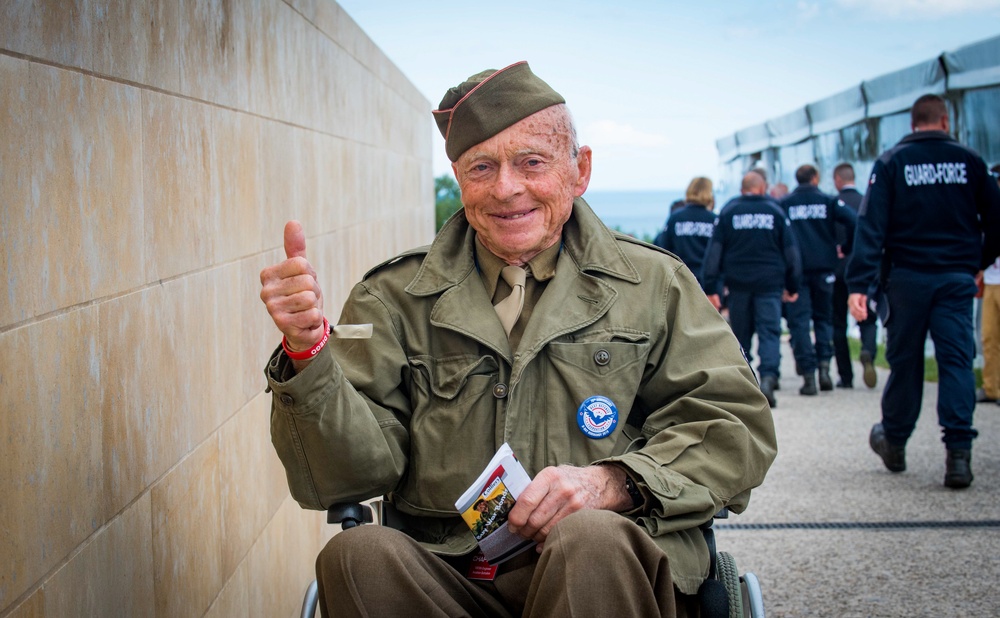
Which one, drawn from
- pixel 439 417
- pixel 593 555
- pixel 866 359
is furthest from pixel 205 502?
pixel 866 359

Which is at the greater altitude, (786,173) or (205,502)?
(786,173)

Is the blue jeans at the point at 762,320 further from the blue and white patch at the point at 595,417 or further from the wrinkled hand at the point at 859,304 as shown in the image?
the blue and white patch at the point at 595,417

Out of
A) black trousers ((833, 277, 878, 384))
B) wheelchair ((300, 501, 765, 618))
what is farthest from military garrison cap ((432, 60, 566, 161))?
black trousers ((833, 277, 878, 384))

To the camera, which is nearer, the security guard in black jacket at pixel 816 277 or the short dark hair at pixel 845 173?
the security guard in black jacket at pixel 816 277

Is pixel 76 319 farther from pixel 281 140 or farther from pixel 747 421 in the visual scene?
pixel 281 140

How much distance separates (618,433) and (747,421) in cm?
32

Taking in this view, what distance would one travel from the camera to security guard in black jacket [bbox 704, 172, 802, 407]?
1029 centimetres

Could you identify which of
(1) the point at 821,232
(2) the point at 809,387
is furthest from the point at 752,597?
(1) the point at 821,232

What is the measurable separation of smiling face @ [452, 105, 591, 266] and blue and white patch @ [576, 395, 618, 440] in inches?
19.7

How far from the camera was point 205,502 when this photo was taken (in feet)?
10.0

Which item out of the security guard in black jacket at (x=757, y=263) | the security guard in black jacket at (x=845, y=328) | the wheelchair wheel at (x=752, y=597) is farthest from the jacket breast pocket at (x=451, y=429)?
the security guard in black jacket at (x=845, y=328)

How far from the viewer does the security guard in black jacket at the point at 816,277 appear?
1105 cm

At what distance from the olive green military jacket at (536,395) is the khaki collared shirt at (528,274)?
8 cm

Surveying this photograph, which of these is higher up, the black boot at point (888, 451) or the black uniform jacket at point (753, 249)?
the black uniform jacket at point (753, 249)
